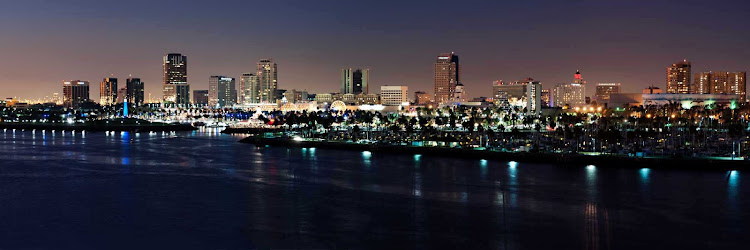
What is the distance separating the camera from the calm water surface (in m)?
17.8

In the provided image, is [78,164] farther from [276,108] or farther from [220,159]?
[276,108]

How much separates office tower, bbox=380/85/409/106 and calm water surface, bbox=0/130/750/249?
410 ft

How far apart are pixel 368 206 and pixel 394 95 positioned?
A: 13927 centimetres

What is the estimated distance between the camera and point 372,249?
55.0 feet

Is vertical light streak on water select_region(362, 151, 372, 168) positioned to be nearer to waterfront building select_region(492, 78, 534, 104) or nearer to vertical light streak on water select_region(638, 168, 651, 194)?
vertical light streak on water select_region(638, 168, 651, 194)

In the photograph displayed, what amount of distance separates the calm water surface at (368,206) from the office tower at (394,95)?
410ft

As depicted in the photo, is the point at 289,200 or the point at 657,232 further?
the point at 289,200

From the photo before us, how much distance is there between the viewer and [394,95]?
161 metres

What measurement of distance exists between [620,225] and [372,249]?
23.2 feet

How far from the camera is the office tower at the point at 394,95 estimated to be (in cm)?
16050

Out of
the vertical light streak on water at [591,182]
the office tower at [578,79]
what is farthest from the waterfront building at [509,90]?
the vertical light streak on water at [591,182]

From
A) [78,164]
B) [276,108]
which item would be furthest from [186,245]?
[276,108]

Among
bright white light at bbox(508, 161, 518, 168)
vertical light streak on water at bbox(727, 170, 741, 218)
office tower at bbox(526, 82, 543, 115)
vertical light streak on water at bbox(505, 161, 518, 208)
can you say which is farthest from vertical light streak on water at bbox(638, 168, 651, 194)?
office tower at bbox(526, 82, 543, 115)

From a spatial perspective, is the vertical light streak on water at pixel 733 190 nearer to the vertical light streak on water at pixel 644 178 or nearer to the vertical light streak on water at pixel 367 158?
the vertical light streak on water at pixel 644 178
